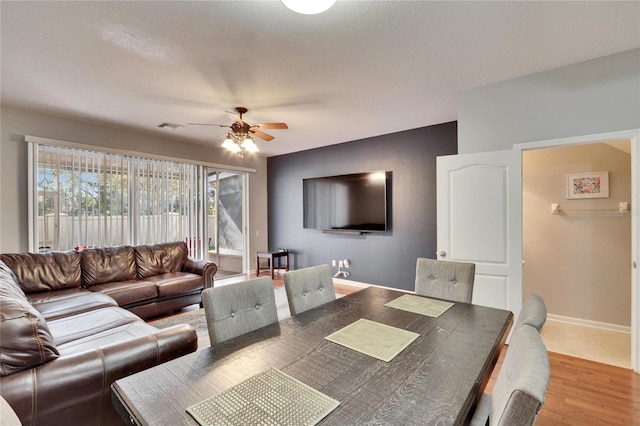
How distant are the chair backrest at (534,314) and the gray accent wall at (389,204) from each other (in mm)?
2899

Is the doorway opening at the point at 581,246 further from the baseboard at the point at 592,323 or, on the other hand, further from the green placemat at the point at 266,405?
the green placemat at the point at 266,405

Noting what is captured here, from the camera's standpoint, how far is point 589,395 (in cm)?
207

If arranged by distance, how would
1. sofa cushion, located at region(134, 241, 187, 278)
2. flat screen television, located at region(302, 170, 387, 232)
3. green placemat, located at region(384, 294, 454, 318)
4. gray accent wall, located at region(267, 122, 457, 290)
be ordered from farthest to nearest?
1. flat screen television, located at region(302, 170, 387, 232)
2. gray accent wall, located at region(267, 122, 457, 290)
3. sofa cushion, located at region(134, 241, 187, 278)
4. green placemat, located at region(384, 294, 454, 318)

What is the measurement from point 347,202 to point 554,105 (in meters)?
3.11

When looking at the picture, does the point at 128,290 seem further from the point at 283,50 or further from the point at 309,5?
the point at 309,5

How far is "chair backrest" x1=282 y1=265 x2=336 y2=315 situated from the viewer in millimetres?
1885

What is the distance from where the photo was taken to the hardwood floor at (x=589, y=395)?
1.84 meters

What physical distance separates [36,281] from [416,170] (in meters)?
5.02

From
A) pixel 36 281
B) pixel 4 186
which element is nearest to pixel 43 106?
pixel 4 186

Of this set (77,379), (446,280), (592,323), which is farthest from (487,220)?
(77,379)

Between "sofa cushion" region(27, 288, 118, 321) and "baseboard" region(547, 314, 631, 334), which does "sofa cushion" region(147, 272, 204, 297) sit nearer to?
"sofa cushion" region(27, 288, 118, 321)

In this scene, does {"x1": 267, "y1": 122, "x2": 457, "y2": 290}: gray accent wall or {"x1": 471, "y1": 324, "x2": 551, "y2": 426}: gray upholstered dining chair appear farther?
{"x1": 267, "y1": 122, "x2": 457, "y2": 290}: gray accent wall

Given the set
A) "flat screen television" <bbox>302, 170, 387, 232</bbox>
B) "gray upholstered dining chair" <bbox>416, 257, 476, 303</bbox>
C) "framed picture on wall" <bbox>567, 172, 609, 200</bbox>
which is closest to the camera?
"gray upholstered dining chair" <bbox>416, 257, 476, 303</bbox>

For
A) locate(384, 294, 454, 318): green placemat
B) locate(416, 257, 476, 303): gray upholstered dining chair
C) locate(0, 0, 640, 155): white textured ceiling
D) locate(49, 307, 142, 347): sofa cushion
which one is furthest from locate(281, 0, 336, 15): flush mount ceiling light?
locate(49, 307, 142, 347): sofa cushion
